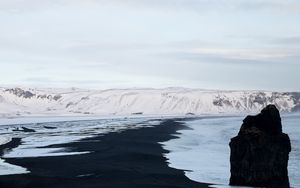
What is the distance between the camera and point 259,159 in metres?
23.4

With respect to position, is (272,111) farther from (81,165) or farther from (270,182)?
(81,165)

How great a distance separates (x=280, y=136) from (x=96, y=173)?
9.76 meters

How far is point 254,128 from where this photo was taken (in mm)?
24266

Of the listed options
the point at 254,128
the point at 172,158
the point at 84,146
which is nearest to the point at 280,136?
the point at 254,128

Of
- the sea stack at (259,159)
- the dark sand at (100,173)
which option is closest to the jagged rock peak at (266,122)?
the sea stack at (259,159)

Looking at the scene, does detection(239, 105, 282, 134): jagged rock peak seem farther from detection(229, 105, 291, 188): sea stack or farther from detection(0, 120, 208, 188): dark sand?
detection(0, 120, 208, 188): dark sand

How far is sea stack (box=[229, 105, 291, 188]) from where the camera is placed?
23.3 meters

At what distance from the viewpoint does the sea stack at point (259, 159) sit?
76.5 ft

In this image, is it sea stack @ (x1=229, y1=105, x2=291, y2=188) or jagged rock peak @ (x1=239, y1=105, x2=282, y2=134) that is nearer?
sea stack @ (x1=229, y1=105, x2=291, y2=188)

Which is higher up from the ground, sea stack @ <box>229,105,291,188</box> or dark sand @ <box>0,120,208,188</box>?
sea stack @ <box>229,105,291,188</box>

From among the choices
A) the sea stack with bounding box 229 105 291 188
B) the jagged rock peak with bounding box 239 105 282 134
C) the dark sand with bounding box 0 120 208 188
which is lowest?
the dark sand with bounding box 0 120 208 188

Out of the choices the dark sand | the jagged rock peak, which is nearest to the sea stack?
the jagged rock peak

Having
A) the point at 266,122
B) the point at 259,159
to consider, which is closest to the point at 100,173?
the point at 259,159

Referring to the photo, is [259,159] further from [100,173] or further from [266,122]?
[100,173]
